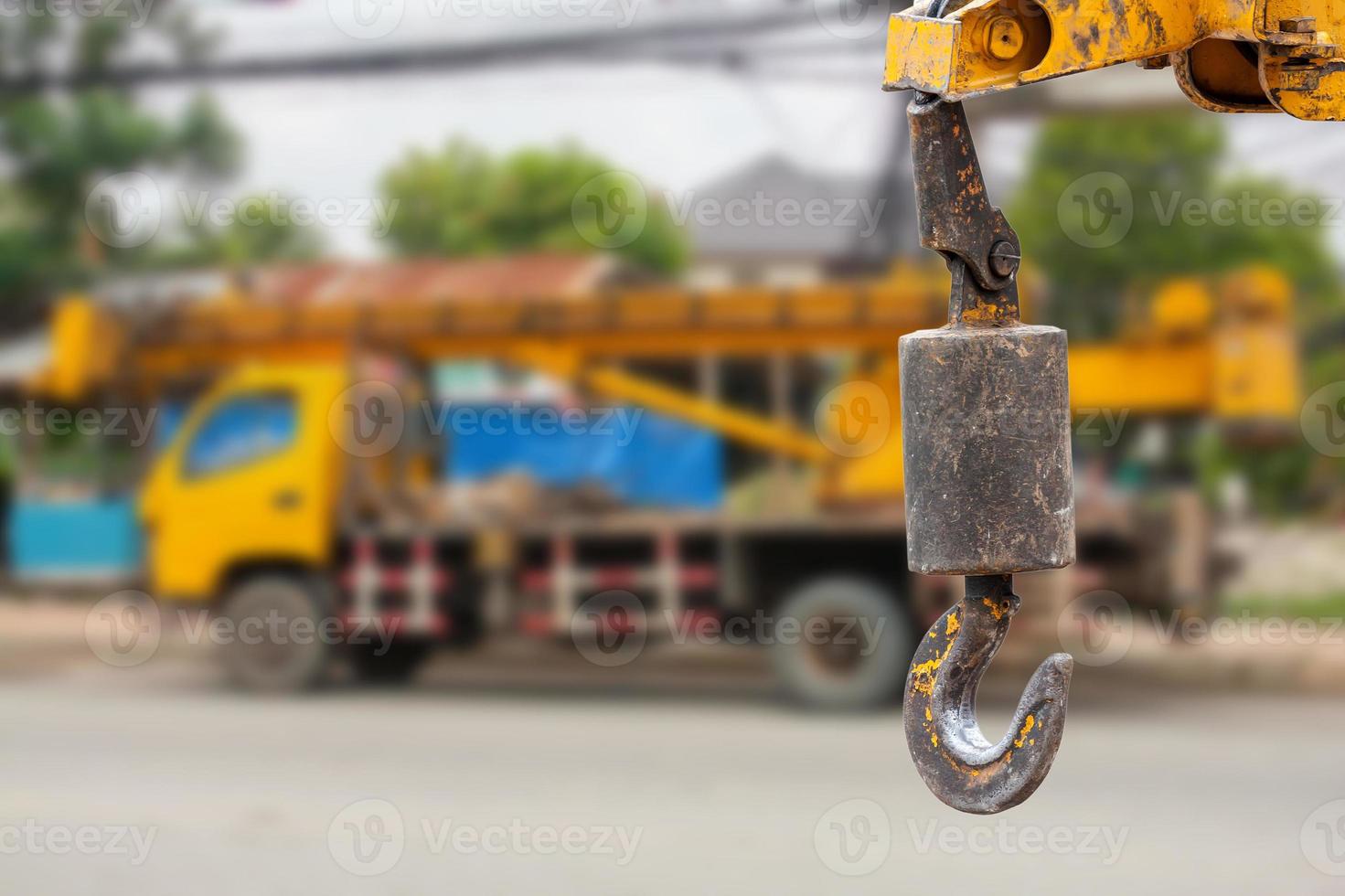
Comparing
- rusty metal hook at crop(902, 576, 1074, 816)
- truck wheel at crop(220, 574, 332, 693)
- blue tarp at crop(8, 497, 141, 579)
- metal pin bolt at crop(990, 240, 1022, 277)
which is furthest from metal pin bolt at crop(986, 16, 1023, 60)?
blue tarp at crop(8, 497, 141, 579)

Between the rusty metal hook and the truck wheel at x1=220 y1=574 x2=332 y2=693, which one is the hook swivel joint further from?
the truck wheel at x1=220 y1=574 x2=332 y2=693

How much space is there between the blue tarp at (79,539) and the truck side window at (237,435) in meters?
0.72

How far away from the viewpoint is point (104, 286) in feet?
53.0

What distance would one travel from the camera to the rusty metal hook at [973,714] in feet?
5.39

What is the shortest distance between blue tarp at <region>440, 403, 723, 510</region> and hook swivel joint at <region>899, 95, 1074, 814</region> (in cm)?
822

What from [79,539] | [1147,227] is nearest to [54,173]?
[79,539]

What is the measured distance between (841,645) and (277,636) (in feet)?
10.5

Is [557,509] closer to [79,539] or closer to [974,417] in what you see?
[79,539]

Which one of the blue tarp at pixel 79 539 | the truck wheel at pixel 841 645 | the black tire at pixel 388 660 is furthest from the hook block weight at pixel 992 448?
the blue tarp at pixel 79 539

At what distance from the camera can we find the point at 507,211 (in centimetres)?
2427

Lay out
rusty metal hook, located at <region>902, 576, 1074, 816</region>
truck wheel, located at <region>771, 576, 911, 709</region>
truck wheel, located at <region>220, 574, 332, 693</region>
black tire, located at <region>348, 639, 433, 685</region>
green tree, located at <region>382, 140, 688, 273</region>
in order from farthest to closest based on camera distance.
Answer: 1. green tree, located at <region>382, 140, 688, 273</region>
2. black tire, located at <region>348, 639, 433, 685</region>
3. truck wheel, located at <region>220, 574, 332, 693</region>
4. truck wheel, located at <region>771, 576, 911, 709</region>
5. rusty metal hook, located at <region>902, 576, 1074, 816</region>

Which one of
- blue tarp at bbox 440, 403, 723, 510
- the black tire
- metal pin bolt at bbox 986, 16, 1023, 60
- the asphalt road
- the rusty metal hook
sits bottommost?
the black tire

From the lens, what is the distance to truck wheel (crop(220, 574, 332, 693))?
934 cm

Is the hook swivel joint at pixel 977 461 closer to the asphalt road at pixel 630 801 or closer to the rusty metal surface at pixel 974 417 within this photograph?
the rusty metal surface at pixel 974 417
